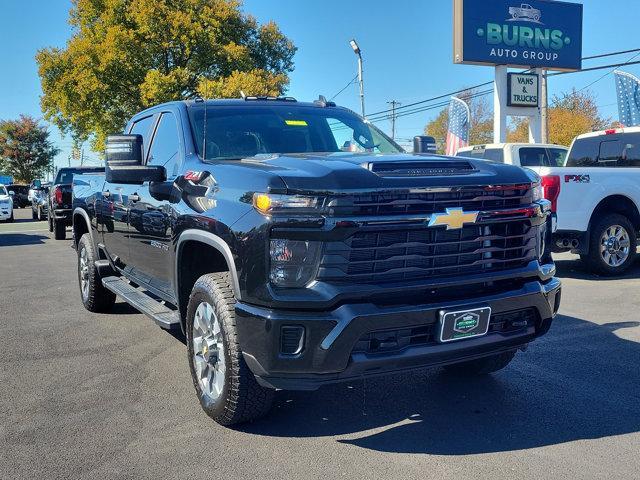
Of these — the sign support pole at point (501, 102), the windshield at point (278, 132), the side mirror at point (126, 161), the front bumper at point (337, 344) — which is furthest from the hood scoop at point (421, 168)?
the sign support pole at point (501, 102)

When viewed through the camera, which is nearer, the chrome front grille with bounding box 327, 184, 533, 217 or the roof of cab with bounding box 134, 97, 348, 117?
the chrome front grille with bounding box 327, 184, 533, 217

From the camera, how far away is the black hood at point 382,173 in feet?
9.87

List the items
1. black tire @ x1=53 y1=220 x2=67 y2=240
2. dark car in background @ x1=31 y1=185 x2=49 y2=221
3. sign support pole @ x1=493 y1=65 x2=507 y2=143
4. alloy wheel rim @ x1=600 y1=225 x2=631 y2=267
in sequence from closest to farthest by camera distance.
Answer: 1. alloy wheel rim @ x1=600 y1=225 x2=631 y2=267
2. black tire @ x1=53 y1=220 x2=67 y2=240
3. sign support pole @ x1=493 y1=65 x2=507 y2=143
4. dark car in background @ x1=31 y1=185 x2=49 y2=221

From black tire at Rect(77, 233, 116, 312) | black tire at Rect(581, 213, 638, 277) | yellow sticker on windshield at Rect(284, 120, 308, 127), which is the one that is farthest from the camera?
black tire at Rect(581, 213, 638, 277)

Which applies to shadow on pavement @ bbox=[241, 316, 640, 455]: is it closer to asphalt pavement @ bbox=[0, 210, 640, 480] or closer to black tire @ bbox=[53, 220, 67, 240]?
asphalt pavement @ bbox=[0, 210, 640, 480]

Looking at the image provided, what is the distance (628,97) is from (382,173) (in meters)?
18.5

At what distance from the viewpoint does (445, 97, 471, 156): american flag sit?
2075cm

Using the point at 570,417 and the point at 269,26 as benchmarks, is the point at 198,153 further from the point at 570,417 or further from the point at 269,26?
the point at 269,26

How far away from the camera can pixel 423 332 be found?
312cm

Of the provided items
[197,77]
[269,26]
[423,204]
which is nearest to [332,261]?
[423,204]

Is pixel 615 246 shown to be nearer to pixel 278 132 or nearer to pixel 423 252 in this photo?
pixel 278 132

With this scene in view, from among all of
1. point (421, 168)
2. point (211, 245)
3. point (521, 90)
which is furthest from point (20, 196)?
point (421, 168)

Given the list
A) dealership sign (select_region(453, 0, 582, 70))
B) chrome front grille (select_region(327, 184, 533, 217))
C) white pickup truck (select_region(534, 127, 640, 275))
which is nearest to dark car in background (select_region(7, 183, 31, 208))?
dealership sign (select_region(453, 0, 582, 70))

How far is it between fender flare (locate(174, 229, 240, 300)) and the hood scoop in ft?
2.82
